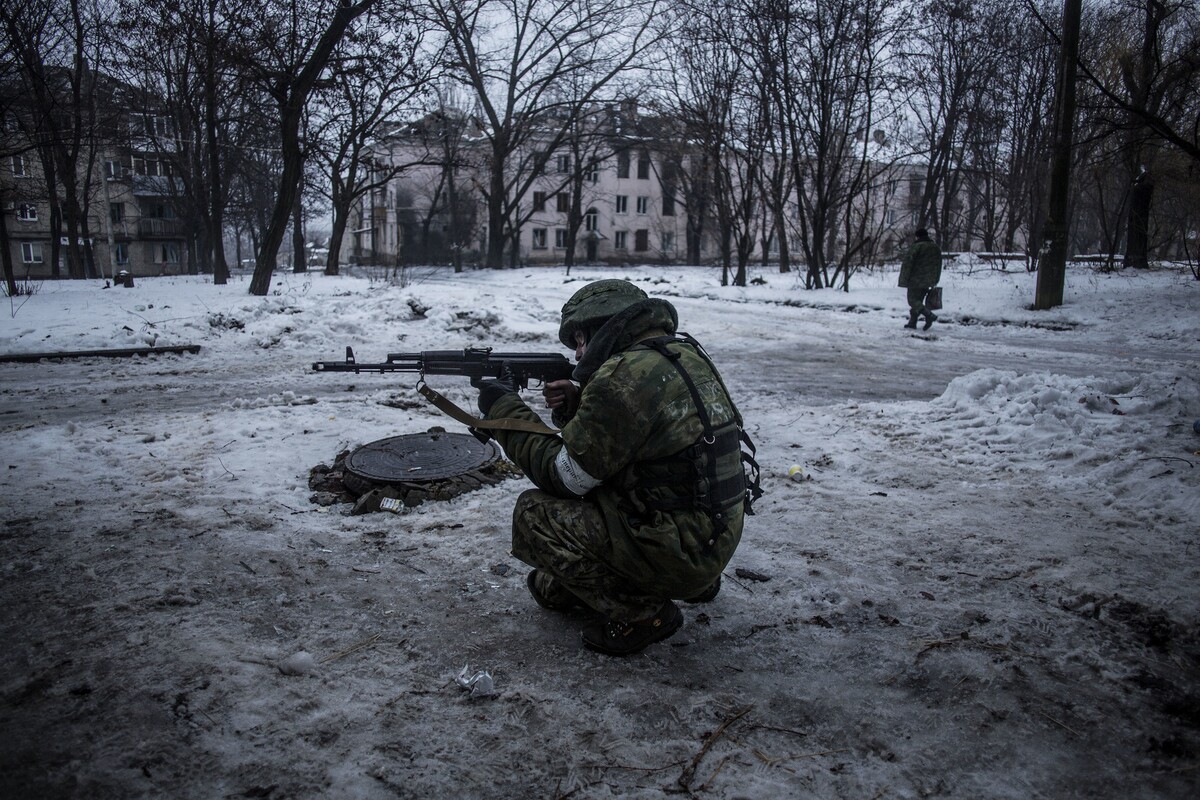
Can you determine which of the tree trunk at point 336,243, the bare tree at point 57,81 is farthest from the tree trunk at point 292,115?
the tree trunk at point 336,243

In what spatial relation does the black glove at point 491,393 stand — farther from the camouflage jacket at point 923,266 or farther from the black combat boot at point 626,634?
the camouflage jacket at point 923,266

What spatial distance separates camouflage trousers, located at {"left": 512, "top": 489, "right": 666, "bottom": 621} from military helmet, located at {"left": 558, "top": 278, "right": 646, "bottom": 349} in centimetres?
67

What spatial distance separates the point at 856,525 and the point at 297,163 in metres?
15.1

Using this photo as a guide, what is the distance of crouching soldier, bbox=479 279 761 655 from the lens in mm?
2643

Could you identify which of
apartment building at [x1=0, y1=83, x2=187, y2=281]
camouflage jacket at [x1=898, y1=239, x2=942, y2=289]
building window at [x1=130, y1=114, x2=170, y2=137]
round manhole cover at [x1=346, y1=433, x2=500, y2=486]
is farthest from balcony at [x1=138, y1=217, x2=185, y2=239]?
round manhole cover at [x1=346, y1=433, x2=500, y2=486]

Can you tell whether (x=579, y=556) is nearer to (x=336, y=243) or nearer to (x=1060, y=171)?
(x=1060, y=171)

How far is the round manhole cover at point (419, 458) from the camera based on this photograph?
191 inches

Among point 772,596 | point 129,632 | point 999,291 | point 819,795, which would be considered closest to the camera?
point 819,795

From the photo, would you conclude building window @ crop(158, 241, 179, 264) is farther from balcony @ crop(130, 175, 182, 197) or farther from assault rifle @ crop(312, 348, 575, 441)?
assault rifle @ crop(312, 348, 575, 441)

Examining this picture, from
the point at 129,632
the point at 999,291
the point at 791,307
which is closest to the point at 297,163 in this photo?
the point at 791,307

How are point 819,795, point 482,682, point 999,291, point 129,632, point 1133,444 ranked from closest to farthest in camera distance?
point 819,795 < point 482,682 < point 129,632 < point 1133,444 < point 999,291

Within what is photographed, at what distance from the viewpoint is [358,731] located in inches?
95.8

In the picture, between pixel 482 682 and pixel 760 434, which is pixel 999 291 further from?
pixel 482 682

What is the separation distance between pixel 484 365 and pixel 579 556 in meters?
1.32
